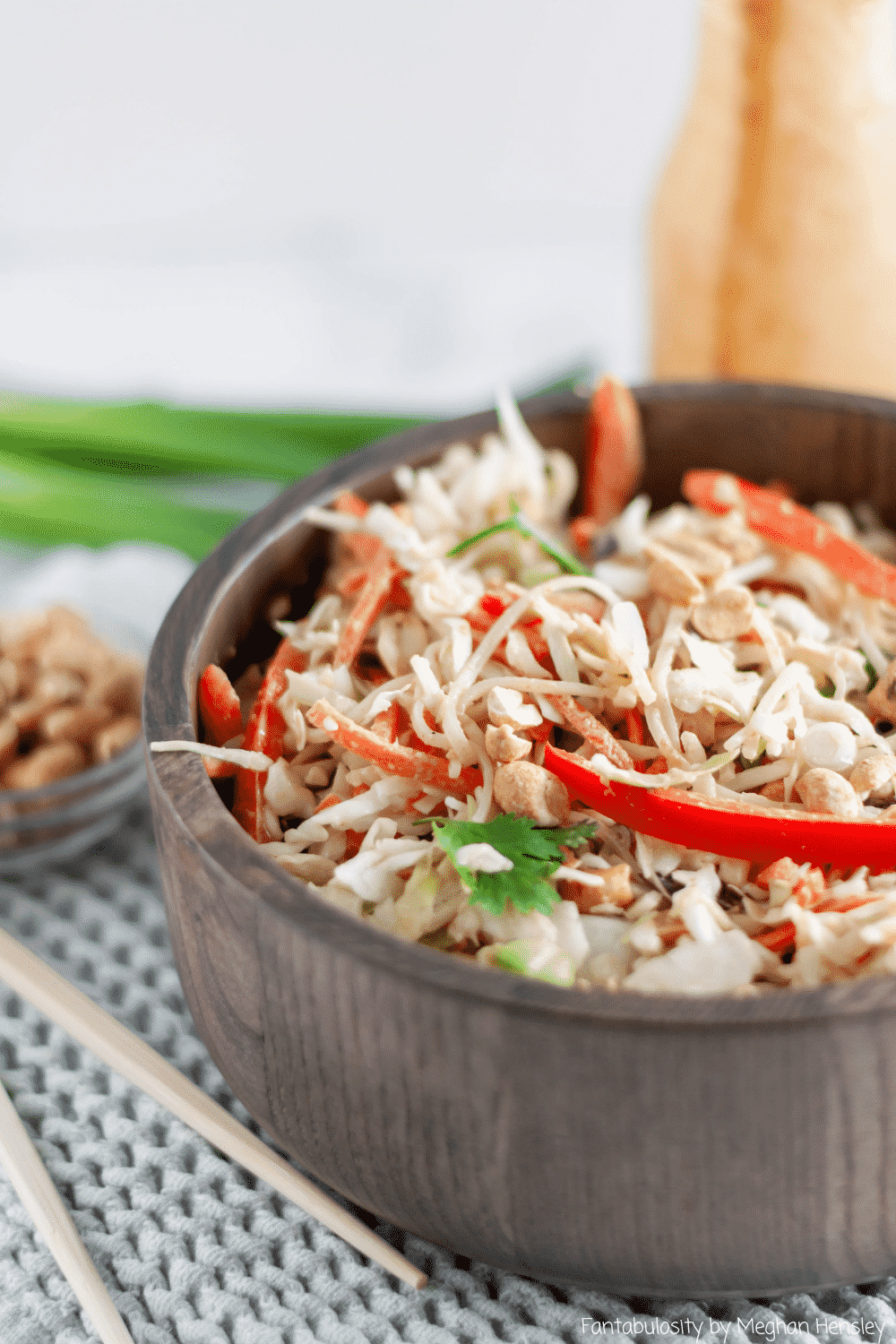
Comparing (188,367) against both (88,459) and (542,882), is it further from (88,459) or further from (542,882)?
(542,882)

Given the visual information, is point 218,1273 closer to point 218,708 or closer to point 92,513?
point 218,708

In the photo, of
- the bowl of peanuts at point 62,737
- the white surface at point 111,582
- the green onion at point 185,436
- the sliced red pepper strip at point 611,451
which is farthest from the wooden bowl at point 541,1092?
the green onion at point 185,436

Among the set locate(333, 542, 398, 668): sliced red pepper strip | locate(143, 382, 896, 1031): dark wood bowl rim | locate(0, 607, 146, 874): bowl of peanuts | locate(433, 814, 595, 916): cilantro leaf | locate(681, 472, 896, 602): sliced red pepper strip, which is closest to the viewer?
locate(143, 382, 896, 1031): dark wood bowl rim

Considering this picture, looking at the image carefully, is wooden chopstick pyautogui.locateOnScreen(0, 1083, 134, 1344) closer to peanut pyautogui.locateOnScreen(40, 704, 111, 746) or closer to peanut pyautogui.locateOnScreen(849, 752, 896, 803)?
peanut pyautogui.locateOnScreen(40, 704, 111, 746)

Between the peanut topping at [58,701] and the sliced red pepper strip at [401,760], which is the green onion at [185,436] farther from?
the sliced red pepper strip at [401,760]

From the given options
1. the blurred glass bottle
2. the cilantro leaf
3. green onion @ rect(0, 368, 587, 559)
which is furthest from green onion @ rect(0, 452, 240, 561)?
the cilantro leaf

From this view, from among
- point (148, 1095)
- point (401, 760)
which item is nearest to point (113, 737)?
point (148, 1095)
